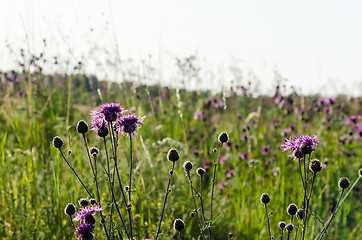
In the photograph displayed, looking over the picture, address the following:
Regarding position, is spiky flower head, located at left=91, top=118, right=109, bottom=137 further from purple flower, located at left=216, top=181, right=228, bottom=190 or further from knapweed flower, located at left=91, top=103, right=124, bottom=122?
purple flower, located at left=216, top=181, right=228, bottom=190

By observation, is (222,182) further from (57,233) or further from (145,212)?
(57,233)

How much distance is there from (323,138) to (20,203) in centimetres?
373

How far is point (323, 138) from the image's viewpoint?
4812 millimetres

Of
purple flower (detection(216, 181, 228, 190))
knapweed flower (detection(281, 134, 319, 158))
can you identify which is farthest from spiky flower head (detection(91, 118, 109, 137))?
purple flower (detection(216, 181, 228, 190))

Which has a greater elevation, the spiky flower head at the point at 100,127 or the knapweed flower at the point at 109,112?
the knapweed flower at the point at 109,112

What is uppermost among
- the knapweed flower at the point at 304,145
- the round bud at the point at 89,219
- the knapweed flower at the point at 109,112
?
the knapweed flower at the point at 109,112

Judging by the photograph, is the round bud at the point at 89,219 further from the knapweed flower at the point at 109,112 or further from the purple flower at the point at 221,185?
the purple flower at the point at 221,185

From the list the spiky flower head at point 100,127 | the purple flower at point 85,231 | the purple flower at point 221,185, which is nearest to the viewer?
the purple flower at point 85,231

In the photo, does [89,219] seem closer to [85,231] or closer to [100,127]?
[85,231]

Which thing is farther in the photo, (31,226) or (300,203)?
(300,203)

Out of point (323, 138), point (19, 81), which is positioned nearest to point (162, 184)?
point (323, 138)

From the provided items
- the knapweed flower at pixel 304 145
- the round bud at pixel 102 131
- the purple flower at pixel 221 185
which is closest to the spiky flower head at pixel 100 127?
the round bud at pixel 102 131

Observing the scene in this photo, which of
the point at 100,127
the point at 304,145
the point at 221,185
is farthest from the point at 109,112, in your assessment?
the point at 221,185

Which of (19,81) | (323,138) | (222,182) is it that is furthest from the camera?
(19,81)
